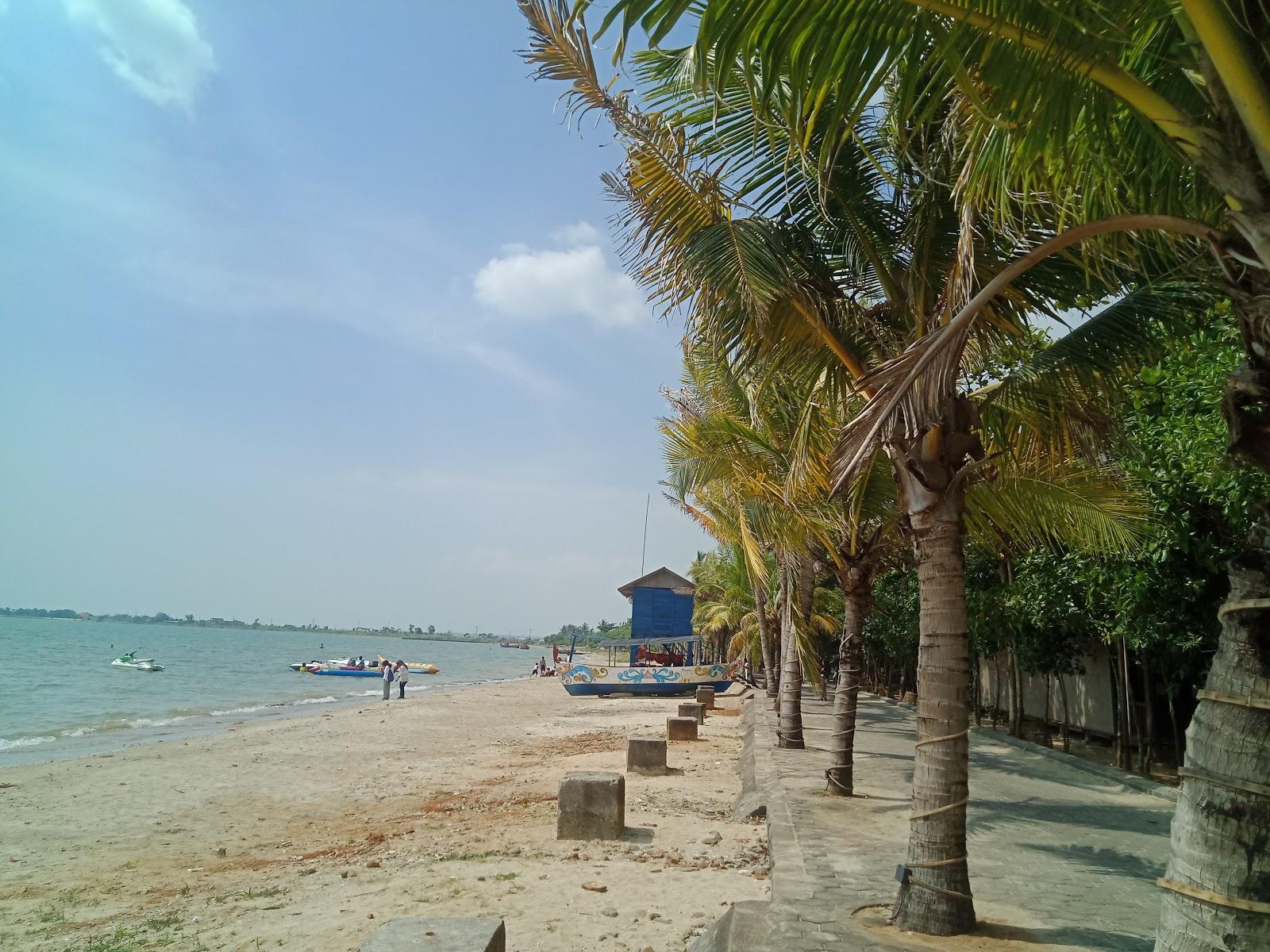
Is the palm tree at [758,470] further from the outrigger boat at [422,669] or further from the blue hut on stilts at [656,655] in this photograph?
the outrigger boat at [422,669]

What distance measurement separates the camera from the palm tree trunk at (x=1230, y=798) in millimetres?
2484

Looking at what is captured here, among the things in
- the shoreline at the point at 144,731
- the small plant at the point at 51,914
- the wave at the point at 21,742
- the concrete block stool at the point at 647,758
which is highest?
the concrete block stool at the point at 647,758

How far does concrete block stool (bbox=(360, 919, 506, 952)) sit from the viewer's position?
14.4 feet

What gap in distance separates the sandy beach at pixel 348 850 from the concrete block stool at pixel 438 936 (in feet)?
3.57

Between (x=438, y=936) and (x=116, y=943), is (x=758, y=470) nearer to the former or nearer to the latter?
(x=438, y=936)

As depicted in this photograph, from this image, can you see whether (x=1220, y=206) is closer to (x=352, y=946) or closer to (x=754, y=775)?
(x=352, y=946)

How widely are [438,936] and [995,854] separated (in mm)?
5063

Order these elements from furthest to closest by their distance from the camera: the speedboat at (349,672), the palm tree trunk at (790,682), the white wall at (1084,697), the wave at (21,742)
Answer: the speedboat at (349,672) < the wave at (21,742) < the white wall at (1084,697) < the palm tree trunk at (790,682)

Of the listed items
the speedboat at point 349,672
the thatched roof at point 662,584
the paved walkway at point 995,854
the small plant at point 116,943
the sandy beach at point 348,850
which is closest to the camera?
the paved walkway at point 995,854

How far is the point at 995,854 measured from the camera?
7.31m

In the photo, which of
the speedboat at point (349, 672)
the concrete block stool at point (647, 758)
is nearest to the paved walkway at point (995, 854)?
the concrete block stool at point (647, 758)

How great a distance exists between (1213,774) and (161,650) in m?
97.9

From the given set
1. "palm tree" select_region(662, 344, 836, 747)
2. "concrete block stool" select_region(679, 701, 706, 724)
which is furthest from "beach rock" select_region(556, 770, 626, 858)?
"concrete block stool" select_region(679, 701, 706, 724)

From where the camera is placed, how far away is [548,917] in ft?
20.2
